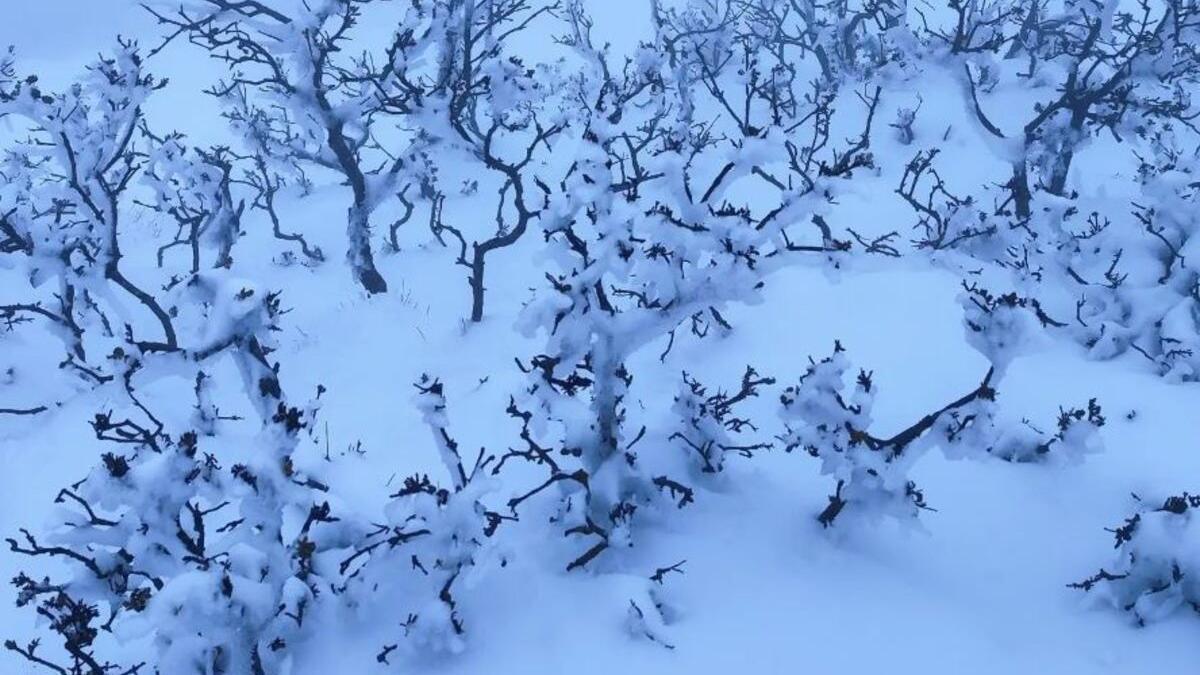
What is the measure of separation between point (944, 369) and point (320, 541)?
199 inches

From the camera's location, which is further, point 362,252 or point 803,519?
point 362,252

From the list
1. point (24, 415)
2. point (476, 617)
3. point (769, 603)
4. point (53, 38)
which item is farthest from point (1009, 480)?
point (53, 38)

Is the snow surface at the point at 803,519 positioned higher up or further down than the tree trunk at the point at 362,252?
further down

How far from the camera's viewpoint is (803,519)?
15.2 ft

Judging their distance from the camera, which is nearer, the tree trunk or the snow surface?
the snow surface

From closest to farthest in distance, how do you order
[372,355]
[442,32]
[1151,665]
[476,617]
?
[1151,665] < [476,617] < [372,355] < [442,32]

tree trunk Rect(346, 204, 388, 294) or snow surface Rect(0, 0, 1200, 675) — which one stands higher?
tree trunk Rect(346, 204, 388, 294)

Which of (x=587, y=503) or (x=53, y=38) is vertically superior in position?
(x=53, y=38)

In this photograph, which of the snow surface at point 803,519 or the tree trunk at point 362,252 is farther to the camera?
the tree trunk at point 362,252

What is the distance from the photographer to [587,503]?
4.33 m

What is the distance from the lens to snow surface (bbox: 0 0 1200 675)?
150 inches

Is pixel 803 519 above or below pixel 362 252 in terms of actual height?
below

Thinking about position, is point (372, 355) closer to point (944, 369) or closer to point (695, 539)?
point (695, 539)

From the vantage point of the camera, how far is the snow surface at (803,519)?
→ 12.5 ft
